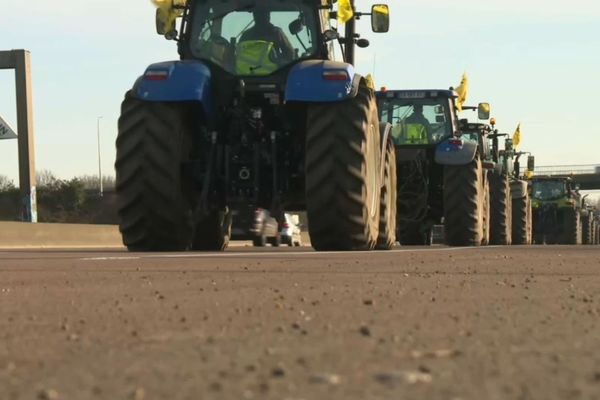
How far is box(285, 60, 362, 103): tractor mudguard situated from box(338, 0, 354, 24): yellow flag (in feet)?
4.18

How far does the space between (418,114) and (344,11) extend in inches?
294

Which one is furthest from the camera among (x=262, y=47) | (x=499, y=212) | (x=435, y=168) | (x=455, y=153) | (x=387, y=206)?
(x=499, y=212)

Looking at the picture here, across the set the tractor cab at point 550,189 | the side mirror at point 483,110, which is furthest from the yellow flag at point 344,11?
the tractor cab at point 550,189

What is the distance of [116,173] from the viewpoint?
11102 millimetres

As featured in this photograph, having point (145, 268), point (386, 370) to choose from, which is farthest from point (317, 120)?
point (386, 370)

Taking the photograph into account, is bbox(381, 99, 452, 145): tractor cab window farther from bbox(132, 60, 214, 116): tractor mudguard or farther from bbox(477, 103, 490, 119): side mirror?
→ bbox(132, 60, 214, 116): tractor mudguard

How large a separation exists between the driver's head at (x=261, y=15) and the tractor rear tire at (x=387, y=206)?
285 centimetres

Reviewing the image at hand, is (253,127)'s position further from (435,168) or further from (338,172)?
(435,168)

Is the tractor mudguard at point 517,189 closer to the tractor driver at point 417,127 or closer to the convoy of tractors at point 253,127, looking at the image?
the tractor driver at point 417,127

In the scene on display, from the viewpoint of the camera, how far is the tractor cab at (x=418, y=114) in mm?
19031

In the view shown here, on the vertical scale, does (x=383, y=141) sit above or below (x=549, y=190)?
above

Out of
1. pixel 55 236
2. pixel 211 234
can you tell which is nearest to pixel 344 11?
pixel 211 234

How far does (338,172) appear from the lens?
10727 millimetres

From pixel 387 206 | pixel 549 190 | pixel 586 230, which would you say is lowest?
pixel 586 230
